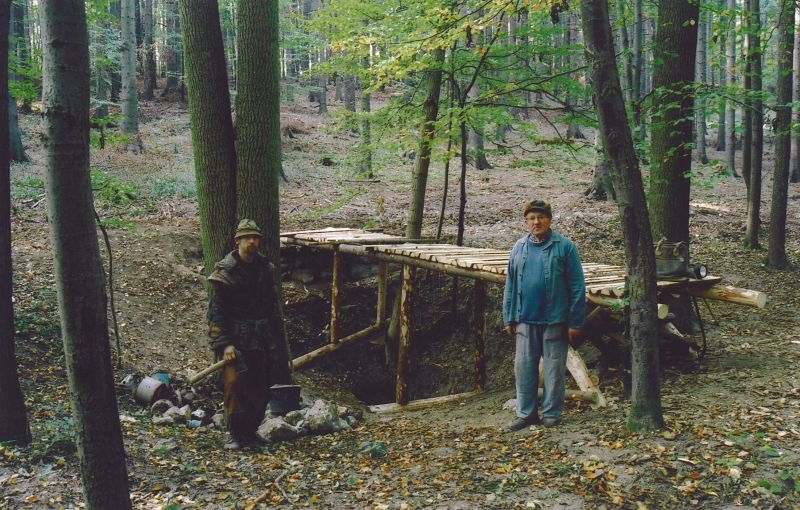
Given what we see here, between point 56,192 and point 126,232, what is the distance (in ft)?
31.9

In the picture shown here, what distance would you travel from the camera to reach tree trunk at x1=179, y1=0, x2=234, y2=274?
21.9 feet

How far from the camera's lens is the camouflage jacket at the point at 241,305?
547cm

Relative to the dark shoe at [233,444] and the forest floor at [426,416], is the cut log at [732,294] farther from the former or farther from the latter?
the dark shoe at [233,444]

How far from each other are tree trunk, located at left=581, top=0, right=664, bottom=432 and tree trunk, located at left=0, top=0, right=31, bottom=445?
14.8ft

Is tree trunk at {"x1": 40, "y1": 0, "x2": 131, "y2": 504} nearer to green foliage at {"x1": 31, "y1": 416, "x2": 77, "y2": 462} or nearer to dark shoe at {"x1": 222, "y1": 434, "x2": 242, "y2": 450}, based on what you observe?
green foliage at {"x1": 31, "y1": 416, "x2": 77, "y2": 462}

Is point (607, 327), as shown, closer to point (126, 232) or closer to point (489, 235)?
point (489, 235)

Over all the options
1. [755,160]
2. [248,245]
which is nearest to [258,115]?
[248,245]

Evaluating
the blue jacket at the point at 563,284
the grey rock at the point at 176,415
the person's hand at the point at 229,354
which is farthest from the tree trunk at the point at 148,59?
the blue jacket at the point at 563,284

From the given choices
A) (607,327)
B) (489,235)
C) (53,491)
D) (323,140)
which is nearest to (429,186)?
(489,235)

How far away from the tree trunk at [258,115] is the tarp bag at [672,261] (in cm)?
402

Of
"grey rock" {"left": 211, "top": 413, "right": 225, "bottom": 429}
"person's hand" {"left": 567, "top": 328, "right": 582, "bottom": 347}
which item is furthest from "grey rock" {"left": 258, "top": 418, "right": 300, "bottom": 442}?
"person's hand" {"left": 567, "top": 328, "right": 582, "bottom": 347}

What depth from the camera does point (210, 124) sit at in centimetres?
678

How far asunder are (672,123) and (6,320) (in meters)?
7.06

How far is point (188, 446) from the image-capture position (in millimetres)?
5418
